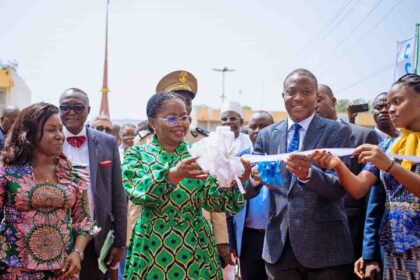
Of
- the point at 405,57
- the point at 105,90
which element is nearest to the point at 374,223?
the point at 405,57

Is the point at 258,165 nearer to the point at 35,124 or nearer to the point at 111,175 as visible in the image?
the point at 35,124

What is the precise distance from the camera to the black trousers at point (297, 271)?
3.30 m

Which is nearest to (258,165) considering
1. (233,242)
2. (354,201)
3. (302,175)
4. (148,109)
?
(302,175)

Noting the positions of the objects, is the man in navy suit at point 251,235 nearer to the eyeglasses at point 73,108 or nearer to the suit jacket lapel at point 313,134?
the suit jacket lapel at point 313,134

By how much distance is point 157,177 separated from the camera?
289 cm

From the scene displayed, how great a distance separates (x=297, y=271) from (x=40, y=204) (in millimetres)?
1918

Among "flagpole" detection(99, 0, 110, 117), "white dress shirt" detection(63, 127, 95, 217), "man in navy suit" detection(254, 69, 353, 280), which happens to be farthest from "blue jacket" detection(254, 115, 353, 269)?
"flagpole" detection(99, 0, 110, 117)

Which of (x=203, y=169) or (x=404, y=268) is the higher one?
(x=203, y=169)

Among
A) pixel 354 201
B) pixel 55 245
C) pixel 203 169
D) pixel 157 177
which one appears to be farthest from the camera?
pixel 354 201

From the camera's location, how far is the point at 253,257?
15.0 ft

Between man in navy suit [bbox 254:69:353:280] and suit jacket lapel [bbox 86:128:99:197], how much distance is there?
184cm

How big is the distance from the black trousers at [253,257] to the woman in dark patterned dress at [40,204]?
1.67 m

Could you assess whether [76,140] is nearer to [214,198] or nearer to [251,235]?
[251,235]

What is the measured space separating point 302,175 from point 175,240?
0.94 metres
